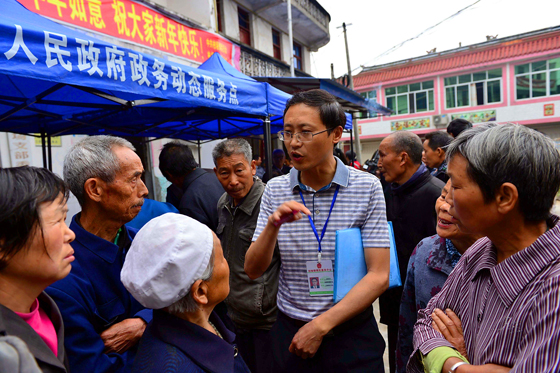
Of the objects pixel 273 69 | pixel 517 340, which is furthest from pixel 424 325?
pixel 273 69

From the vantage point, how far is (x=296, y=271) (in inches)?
66.3

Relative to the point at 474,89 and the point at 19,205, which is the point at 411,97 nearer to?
the point at 474,89

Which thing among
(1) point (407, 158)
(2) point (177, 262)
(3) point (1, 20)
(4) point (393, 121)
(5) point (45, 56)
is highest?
(4) point (393, 121)

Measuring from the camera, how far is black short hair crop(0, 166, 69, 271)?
102 cm

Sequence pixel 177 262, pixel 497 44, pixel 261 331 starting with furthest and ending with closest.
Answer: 1. pixel 497 44
2. pixel 261 331
3. pixel 177 262

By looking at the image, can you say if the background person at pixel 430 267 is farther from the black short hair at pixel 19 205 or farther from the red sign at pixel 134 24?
the red sign at pixel 134 24

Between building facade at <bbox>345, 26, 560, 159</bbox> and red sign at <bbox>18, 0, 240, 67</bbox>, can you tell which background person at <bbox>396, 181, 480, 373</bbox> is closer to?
red sign at <bbox>18, 0, 240, 67</bbox>

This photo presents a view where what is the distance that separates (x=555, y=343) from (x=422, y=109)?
922 inches

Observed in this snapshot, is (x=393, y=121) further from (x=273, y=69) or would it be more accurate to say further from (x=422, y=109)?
(x=273, y=69)

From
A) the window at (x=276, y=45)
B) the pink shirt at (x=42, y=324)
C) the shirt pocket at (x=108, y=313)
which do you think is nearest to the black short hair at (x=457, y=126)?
the shirt pocket at (x=108, y=313)

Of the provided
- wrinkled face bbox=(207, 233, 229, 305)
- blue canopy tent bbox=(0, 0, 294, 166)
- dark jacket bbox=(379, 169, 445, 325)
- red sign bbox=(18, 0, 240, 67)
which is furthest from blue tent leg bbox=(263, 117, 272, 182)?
red sign bbox=(18, 0, 240, 67)

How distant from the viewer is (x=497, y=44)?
62.9ft

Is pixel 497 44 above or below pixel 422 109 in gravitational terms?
above

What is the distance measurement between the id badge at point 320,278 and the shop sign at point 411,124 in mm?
22103
